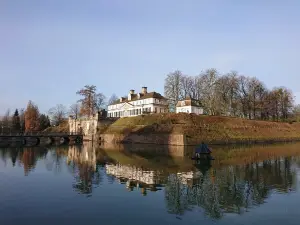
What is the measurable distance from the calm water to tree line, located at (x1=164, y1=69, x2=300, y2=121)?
51.6 meters

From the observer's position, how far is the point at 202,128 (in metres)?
63.3

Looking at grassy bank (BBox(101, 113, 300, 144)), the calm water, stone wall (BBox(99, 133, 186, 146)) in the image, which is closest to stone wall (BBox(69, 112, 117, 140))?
grassy bank (BBox(101, 113, 300, 144))

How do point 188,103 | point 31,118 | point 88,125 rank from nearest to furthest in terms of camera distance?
point 188,103 < point 88,125 < point 31,118

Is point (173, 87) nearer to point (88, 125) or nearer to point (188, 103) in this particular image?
point (188, 103)

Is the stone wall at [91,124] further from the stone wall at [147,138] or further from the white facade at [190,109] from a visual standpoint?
the white facade at [190,109]

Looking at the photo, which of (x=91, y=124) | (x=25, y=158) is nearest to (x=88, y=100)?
(x=91, y=124)

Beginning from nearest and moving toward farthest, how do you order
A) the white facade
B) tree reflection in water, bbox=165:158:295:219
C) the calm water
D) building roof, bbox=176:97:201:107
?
the calm water → tree reflection in water, bbox=165:158:295:219 → the white facade → building roof, bbox=176:97:201:107

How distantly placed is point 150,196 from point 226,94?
68468 mm

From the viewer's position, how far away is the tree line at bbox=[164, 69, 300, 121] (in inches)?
3023

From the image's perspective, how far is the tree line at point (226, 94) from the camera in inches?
3023

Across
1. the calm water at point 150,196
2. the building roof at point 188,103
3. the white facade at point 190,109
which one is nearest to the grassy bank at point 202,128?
the white facade at point 190,109

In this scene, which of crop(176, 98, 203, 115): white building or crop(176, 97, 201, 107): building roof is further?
crop(176, 97, 201, 107): building roof

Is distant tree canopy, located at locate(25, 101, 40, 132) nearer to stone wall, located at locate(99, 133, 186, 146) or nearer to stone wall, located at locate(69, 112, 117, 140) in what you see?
stone wall, located at locate(69, 112, 117, 140)

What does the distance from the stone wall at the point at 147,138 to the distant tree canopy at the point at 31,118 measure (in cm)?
3516
